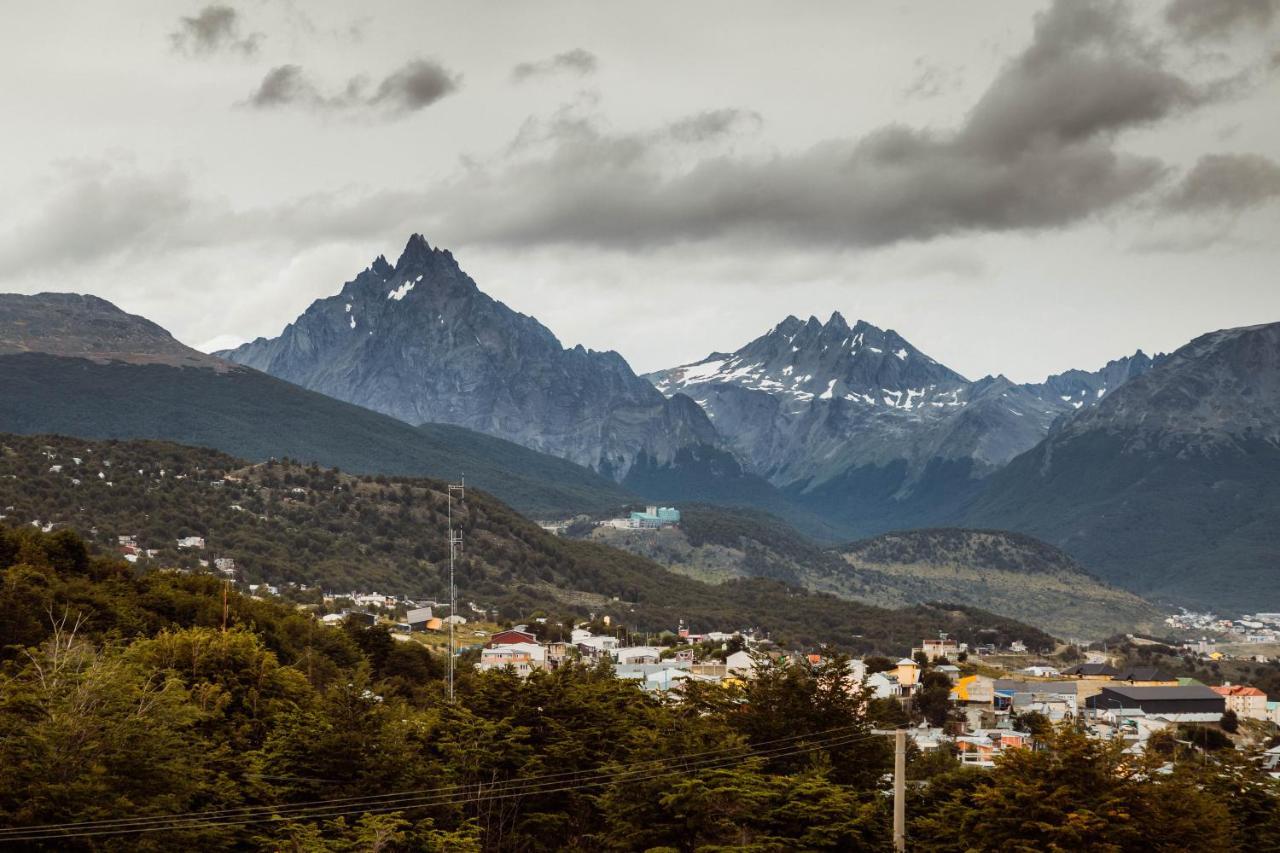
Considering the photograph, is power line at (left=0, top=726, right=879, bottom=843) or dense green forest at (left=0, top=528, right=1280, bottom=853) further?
dense green forest at (left=0, top=528, right=1280, bottom=853)

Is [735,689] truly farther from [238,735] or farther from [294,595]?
[294,595]

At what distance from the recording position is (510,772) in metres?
56.1

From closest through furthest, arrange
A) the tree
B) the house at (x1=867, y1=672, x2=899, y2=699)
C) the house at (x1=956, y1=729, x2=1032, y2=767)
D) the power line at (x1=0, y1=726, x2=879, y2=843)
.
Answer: the power line at (x1=0, y1=726, x2=879, y2=843) < the tree < the house at (x1=956, y1=729, x2=1032, y2=767) < the house at (x1=867, y1=672, x2=899, y2=699)

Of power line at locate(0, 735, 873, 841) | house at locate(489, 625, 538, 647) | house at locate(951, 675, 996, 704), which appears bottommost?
house at locate(951, 675, 996, 704)

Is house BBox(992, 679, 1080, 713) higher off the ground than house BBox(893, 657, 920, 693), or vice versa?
house BBox(893, 657, 920, 693)

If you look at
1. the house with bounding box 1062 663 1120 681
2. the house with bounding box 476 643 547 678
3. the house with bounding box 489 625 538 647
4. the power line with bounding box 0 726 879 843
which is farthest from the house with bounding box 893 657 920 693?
the power line with bounding box 0 726 879 843

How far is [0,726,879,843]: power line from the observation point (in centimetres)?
4275

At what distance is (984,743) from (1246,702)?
203 feet

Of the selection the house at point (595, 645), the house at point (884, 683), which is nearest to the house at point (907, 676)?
the house at point (884, 683)

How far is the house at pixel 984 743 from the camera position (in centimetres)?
8327

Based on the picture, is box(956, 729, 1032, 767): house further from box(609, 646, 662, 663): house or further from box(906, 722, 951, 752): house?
box(609, 646, 662, 663): house

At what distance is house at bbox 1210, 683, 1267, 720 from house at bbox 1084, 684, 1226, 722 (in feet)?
8.58

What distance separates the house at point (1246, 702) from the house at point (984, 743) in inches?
1694

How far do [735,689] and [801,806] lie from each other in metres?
19.2
